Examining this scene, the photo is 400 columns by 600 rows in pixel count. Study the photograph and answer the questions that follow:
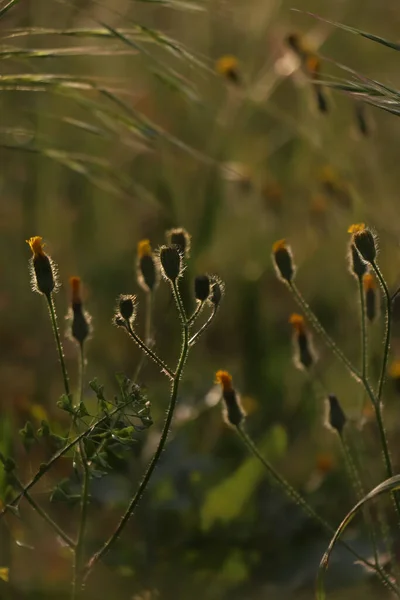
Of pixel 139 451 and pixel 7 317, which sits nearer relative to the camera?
pixel 139 451

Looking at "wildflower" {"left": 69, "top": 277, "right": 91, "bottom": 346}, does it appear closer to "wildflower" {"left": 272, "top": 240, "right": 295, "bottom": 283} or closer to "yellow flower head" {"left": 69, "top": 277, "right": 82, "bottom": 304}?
"yellow flower head" {"left": 69, "top": 277, "right": 82, "bottom": 304}

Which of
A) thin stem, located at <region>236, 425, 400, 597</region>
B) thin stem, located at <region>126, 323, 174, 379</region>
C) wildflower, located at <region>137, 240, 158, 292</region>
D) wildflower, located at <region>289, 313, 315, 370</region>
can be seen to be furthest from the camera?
wildflower, located at <region>289, 313, 315, 370</region>

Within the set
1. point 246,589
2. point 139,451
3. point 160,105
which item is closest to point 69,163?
point 139,451

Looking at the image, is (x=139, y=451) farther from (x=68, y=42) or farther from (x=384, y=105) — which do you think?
(x=68, y=42)

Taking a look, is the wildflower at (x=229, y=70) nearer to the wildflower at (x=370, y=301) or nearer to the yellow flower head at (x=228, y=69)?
the yellow flower head at (x=228, y=69)

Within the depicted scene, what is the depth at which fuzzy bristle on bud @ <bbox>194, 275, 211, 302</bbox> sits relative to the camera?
4.27ft

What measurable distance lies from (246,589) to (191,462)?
0.92 ft

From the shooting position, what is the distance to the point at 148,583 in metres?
1.68

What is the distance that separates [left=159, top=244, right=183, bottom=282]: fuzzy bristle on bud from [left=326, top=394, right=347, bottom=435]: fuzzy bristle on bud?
0.39 m

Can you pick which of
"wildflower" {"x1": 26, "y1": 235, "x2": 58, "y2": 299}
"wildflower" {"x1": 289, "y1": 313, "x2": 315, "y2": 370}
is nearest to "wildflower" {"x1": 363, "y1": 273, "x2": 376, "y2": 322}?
"wildflower" {"x1": 289, "y1": 313, "x2": 315, "y2": 370}

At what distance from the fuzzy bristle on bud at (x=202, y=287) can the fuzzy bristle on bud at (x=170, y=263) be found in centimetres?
3

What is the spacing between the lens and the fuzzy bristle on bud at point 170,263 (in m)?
1.28

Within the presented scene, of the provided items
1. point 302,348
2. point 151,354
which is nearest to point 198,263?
point 302,348

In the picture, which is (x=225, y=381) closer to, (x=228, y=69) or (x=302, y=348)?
(x=302, y=348)
